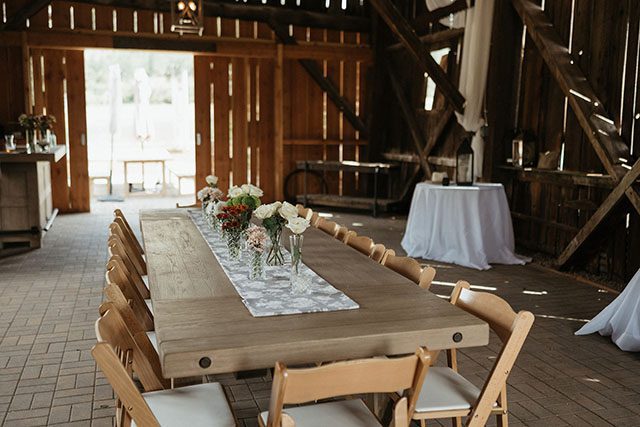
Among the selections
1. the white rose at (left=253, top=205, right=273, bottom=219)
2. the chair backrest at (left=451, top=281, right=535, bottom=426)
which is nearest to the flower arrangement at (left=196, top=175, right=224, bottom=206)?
the white rose at (left=253, top=205, right=273, bottom=219)

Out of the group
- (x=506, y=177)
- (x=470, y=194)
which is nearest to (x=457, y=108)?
(x=506, y=177)

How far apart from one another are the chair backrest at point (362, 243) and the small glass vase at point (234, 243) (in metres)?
0.94

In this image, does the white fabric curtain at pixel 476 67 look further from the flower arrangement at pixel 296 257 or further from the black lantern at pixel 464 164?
the flower arrangement at pixel 296 257

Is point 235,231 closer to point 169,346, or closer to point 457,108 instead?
point 169,346

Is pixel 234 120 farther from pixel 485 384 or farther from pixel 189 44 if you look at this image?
pixel 485 384

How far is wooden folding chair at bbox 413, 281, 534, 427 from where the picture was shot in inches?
104

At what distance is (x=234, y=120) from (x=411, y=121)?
11.5 feet

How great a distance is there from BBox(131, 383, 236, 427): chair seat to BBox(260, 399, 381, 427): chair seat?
189mm

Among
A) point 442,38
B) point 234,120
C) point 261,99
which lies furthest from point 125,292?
point 261,99

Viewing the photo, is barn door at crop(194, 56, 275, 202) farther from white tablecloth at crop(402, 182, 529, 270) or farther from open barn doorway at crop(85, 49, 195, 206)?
white tablecloth at crop(402, 182, 529, 270)

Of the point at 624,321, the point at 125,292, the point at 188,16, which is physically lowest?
the point at 624,321

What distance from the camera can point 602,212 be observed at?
21.8 feet

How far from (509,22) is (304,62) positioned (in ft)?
16.2

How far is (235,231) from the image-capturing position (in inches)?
149
